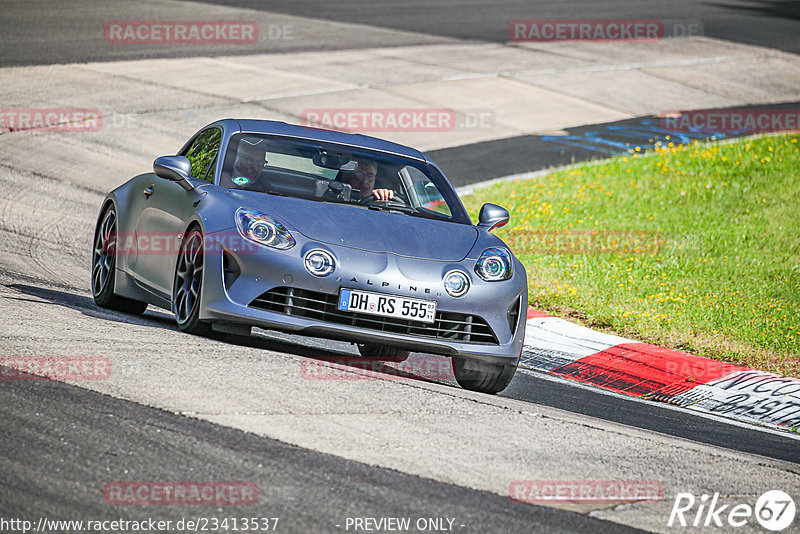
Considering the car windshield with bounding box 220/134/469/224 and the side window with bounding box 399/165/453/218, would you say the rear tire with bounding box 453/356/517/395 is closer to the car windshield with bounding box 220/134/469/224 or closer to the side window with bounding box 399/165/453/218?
the car windshield with bounding box 220/134/469/224

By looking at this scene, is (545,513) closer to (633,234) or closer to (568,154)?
(633,234)

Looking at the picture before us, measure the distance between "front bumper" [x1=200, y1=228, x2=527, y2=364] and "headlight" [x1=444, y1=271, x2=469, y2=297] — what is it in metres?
0.03

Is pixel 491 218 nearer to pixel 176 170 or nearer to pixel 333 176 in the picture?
pixel 333 176

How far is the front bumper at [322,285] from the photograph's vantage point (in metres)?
6.69

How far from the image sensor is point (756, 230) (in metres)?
Result: 14.0

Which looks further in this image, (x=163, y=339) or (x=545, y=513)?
(x=163, y=339)

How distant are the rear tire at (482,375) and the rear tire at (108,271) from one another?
2570mm

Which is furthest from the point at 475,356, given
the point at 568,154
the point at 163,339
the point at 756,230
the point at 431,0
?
the point at 431,0

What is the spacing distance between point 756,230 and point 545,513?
1012 cm

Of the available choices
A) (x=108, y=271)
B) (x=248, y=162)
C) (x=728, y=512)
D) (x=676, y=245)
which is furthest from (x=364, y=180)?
(x=676, y=245)

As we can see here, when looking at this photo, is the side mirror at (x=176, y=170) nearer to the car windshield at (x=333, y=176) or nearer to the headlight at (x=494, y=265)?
the car windshield at (x=333, y=176)

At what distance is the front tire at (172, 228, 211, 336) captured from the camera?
6.96 metres

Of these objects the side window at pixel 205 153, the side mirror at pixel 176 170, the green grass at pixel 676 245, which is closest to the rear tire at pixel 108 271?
the side window at pixel 205 153

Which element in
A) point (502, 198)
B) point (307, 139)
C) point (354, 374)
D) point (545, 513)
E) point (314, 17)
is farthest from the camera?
point (314, 17)
